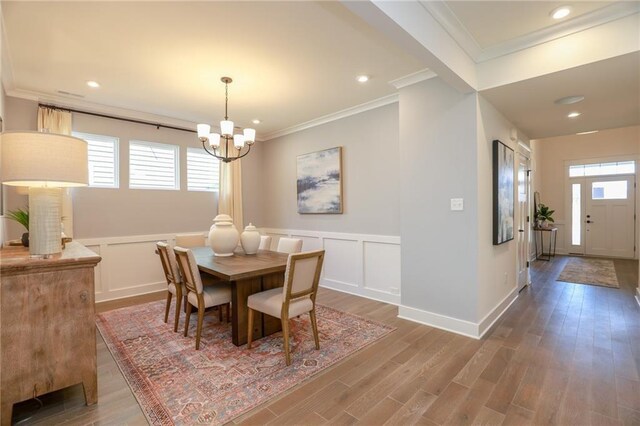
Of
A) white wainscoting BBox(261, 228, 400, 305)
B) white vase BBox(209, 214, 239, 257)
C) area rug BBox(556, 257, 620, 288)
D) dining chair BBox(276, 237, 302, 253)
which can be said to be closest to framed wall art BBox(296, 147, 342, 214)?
white wainscoting BBox(261, 228, 400, 305)

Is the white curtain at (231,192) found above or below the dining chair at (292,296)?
above

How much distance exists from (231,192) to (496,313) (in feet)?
13.9

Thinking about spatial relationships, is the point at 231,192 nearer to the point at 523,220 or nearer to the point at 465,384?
the point at 465,384

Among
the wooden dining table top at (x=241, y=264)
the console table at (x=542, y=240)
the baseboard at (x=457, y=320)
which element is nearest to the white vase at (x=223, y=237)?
the wooden dining table top at (x=241, y=264)

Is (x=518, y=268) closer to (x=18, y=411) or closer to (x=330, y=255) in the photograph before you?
(x=330, y=255)

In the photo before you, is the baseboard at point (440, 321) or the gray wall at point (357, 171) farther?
the gray wall at point (357, 171)

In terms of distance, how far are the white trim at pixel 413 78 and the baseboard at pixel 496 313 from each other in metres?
2.53

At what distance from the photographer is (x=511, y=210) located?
3.67 meters

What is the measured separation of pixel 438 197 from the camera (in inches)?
121

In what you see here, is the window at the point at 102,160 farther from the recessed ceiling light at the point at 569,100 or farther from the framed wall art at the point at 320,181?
the recessed ceiling light at the point at 569,100

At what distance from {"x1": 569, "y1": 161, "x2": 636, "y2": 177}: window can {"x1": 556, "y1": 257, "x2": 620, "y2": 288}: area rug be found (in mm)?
2063

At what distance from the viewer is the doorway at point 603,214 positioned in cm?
665

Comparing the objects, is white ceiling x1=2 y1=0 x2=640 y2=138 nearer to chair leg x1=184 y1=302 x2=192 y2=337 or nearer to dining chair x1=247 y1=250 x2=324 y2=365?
dining chair x1=247 y1=250 x2=324 y2=365

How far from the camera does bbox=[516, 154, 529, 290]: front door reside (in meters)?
4.21
